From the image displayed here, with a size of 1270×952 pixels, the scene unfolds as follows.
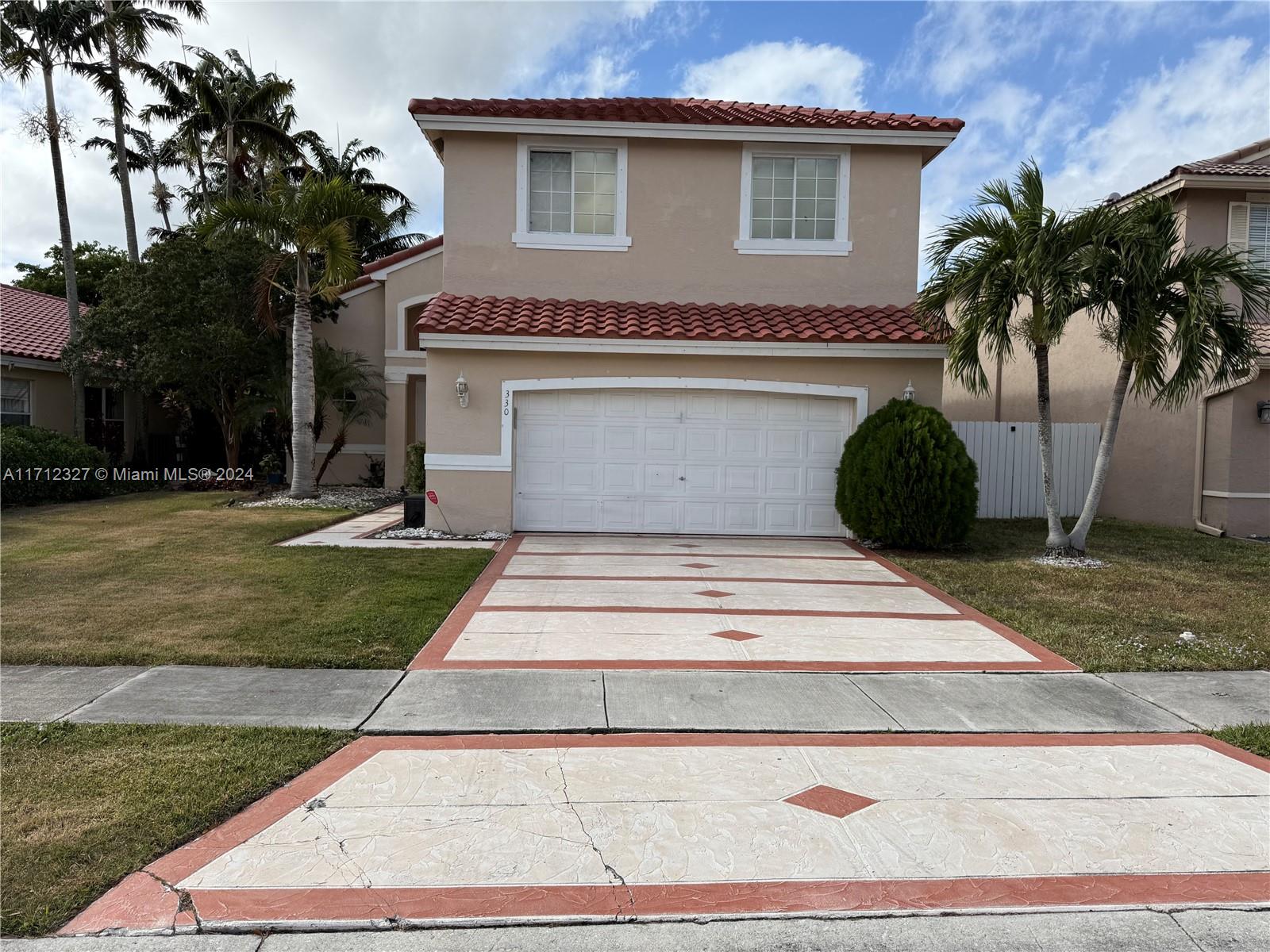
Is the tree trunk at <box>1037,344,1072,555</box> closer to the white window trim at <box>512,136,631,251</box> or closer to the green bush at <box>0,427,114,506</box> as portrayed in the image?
the white window trim at <box>512,136,631,251</box>

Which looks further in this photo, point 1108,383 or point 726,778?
point 1108,383

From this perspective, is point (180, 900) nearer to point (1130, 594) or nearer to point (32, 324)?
point (1130, 594)

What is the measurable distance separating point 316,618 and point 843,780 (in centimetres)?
506

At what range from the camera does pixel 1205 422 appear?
563 inches

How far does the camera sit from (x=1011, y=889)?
11.8ft

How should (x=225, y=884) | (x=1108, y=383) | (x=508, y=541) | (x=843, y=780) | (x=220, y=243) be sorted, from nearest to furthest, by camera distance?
1. (x=225, y=884)
2. (x=843, y=780)
3. (x=508, y=541)
4. (x=1108, y=383)
5. (x=220, y=243)

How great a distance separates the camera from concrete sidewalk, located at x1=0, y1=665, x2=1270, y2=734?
5434mm

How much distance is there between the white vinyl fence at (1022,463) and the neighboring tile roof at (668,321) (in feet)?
12.1

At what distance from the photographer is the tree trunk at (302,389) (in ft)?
52.3

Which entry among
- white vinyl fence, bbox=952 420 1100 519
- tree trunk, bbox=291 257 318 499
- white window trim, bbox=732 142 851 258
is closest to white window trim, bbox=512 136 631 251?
white window trim, bbox=732 142 851 258

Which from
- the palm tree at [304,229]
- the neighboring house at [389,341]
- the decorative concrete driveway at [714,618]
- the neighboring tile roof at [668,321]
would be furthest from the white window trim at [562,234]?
the neighboring house at [389,341]

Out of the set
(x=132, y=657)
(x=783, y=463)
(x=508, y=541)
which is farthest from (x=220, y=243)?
(x=132, y=657)

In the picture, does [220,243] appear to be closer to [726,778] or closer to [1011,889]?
[726,778]

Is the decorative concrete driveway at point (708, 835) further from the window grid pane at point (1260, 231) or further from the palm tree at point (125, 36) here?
the palm tree at point (125, 36)
